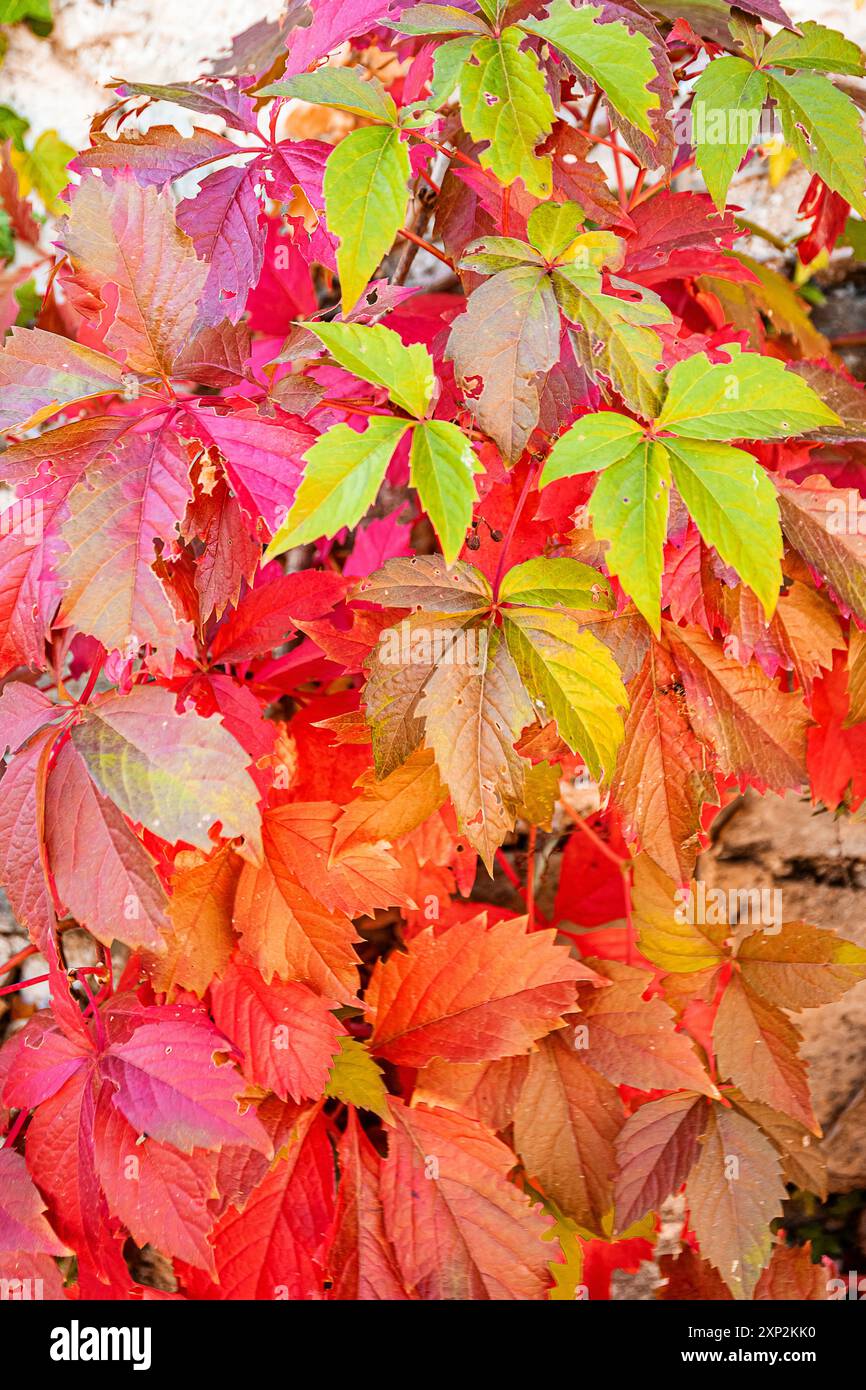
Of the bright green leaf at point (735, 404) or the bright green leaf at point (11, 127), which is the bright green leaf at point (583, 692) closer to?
the bright green leaf at point (735, 404)

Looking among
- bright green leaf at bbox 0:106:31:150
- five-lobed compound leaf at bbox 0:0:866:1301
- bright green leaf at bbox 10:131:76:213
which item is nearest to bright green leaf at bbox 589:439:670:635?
five-lobed compound leaf at bbox 0:0:866:1301

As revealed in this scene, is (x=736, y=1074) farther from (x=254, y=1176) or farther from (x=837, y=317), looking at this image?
(x=837, y=317)

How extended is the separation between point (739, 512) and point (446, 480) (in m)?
0.16

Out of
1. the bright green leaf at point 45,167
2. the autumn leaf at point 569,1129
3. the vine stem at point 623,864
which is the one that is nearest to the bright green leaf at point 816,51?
the vine stem at point 623,864

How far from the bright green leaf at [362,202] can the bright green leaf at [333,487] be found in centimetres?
9

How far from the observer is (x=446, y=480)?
55 centimetres

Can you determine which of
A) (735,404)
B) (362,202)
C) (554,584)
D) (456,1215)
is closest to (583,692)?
(554,584)

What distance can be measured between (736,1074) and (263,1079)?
37 centimetres

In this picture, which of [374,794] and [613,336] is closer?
[613,336]

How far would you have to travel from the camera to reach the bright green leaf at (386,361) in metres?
0.57

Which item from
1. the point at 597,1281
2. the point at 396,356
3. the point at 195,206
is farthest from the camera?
the point at 597,1281

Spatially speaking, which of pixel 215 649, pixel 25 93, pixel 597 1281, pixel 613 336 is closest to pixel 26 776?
pixel 215 649

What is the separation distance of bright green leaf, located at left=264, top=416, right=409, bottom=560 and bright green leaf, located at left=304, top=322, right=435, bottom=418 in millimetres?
42

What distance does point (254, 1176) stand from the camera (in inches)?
29.7
